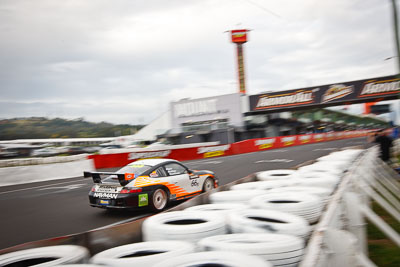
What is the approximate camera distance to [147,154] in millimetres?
21172

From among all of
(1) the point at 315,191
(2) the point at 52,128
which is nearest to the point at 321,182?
(1) the point at 315,191

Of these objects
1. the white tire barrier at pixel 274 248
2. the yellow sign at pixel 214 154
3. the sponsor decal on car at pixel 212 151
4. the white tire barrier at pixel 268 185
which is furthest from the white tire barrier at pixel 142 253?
the yellow sign at pixel 214 154

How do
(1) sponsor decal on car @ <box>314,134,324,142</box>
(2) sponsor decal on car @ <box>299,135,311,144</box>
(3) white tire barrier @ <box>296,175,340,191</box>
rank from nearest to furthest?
(3) white tire barrier @ <box>296,175,340,191</box>, (2) sponsor decal on car @ <box>299,135,311,144</box>, (1) sponsor decal on car @ <box>314,134,324,142</box>

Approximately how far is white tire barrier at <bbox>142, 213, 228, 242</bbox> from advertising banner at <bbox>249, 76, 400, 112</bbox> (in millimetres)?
36131

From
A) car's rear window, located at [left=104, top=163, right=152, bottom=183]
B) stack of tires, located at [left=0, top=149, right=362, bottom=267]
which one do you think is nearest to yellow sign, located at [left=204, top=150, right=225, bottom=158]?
car's rear window, located at [left=104, top=163, right=152, bottom=183]

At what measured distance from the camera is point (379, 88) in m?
34.9

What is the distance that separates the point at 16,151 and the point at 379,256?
27.5 m

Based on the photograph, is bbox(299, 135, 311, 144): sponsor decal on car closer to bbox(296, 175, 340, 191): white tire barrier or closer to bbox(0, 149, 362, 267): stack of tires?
bbox(296, 175, 340, 191): white tire barrier

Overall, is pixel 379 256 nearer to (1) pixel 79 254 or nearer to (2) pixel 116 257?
(2) pixel 116 257

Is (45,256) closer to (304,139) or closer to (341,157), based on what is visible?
(341,157)

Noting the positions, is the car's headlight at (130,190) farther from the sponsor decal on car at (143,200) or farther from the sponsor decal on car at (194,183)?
the sponsor decal on car at (194,183)

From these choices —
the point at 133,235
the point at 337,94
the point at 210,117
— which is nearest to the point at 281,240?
the point at 133,235

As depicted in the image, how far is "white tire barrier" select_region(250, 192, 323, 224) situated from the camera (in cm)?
360

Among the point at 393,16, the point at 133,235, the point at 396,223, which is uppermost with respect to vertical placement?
the point at 393,16
